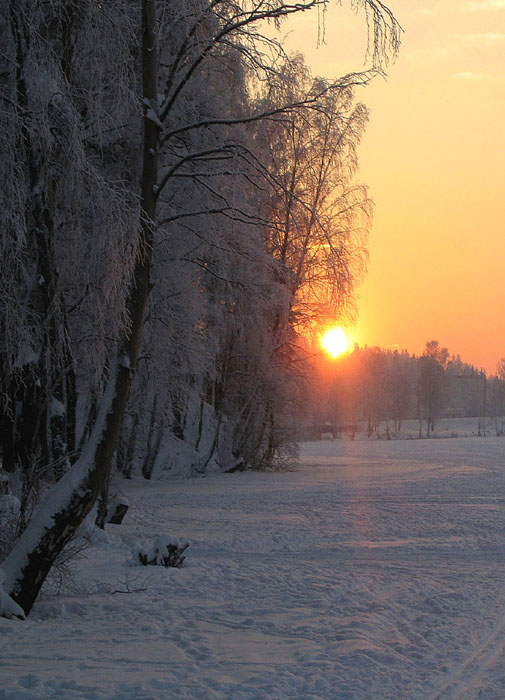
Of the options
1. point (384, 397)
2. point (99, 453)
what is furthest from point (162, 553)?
point (384, 397)

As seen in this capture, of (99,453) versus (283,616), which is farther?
(283,616)

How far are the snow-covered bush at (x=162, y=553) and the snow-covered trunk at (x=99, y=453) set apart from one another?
2340 mm

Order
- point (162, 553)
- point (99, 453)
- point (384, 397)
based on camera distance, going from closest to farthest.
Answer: point (99, 453) → point (162, 553) → point (384, 397)

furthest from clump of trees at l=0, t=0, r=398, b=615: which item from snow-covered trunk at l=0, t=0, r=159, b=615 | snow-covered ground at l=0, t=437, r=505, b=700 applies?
snow-covered ground at l=0, t=437, r=505, b=700

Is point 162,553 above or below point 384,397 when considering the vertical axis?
below

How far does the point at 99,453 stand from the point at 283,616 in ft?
6.71

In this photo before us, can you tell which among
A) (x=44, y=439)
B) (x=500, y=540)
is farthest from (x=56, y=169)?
(x=500, y=540)

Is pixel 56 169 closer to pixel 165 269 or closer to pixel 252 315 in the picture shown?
pixel 165 269

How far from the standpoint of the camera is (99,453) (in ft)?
19.3

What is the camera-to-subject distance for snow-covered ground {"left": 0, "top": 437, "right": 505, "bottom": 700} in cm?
445

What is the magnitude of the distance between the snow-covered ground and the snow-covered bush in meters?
0.23

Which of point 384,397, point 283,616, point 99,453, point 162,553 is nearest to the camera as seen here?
point 99,453

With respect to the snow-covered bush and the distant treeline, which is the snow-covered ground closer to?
the snow-covered bush

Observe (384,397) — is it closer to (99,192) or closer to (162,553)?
(162,553)
